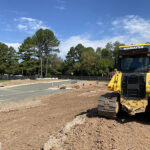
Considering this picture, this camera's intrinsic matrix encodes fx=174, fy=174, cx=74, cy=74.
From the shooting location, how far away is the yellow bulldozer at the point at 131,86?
19.5 ft

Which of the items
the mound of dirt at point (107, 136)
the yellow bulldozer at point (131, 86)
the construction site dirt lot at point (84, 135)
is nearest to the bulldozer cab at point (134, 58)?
the yellow bulldozer at point (131, 86)

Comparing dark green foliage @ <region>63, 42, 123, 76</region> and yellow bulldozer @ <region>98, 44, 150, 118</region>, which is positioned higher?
dark green foliage @ <region>63, 42, 123, 76</region>

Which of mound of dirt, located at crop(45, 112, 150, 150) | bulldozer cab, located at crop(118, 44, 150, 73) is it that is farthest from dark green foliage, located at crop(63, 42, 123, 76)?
mound of dirt, located at crop(45, 112, 150, 150)

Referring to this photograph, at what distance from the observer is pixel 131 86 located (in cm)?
618

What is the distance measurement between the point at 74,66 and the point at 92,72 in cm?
1113

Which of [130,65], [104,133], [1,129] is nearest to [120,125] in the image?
[104,133]

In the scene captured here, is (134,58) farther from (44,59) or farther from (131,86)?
(44,59)

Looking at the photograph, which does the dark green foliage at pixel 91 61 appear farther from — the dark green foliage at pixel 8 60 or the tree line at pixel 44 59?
the dark green foliage at pixel 8 60

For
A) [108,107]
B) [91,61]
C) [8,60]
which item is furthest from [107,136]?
[8,60]

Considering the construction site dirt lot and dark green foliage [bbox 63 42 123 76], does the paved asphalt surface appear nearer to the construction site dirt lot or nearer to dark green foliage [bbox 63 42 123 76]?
the construction site dirt lot

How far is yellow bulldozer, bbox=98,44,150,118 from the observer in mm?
5941

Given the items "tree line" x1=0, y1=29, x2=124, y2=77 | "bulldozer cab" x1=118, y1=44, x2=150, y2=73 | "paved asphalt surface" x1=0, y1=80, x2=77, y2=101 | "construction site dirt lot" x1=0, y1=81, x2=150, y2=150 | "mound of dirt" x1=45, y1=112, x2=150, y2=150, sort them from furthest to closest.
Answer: "tree line" x1=0, y1=29, x2=124, y2=77 < "paved asphalt surface" x1=0, y1=80, x2=77, y2=101 < "bulldozer cab" x1=118, y1=44, x2=150, y2=73 < "construction site dirt lot" x1=0, y1=81, x2=150, y2=150 < "mound of dirt" x1=45, y1=112, x2=150, y2=150

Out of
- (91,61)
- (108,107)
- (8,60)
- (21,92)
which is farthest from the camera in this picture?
(91,61)

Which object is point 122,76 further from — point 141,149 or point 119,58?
point 141,149
